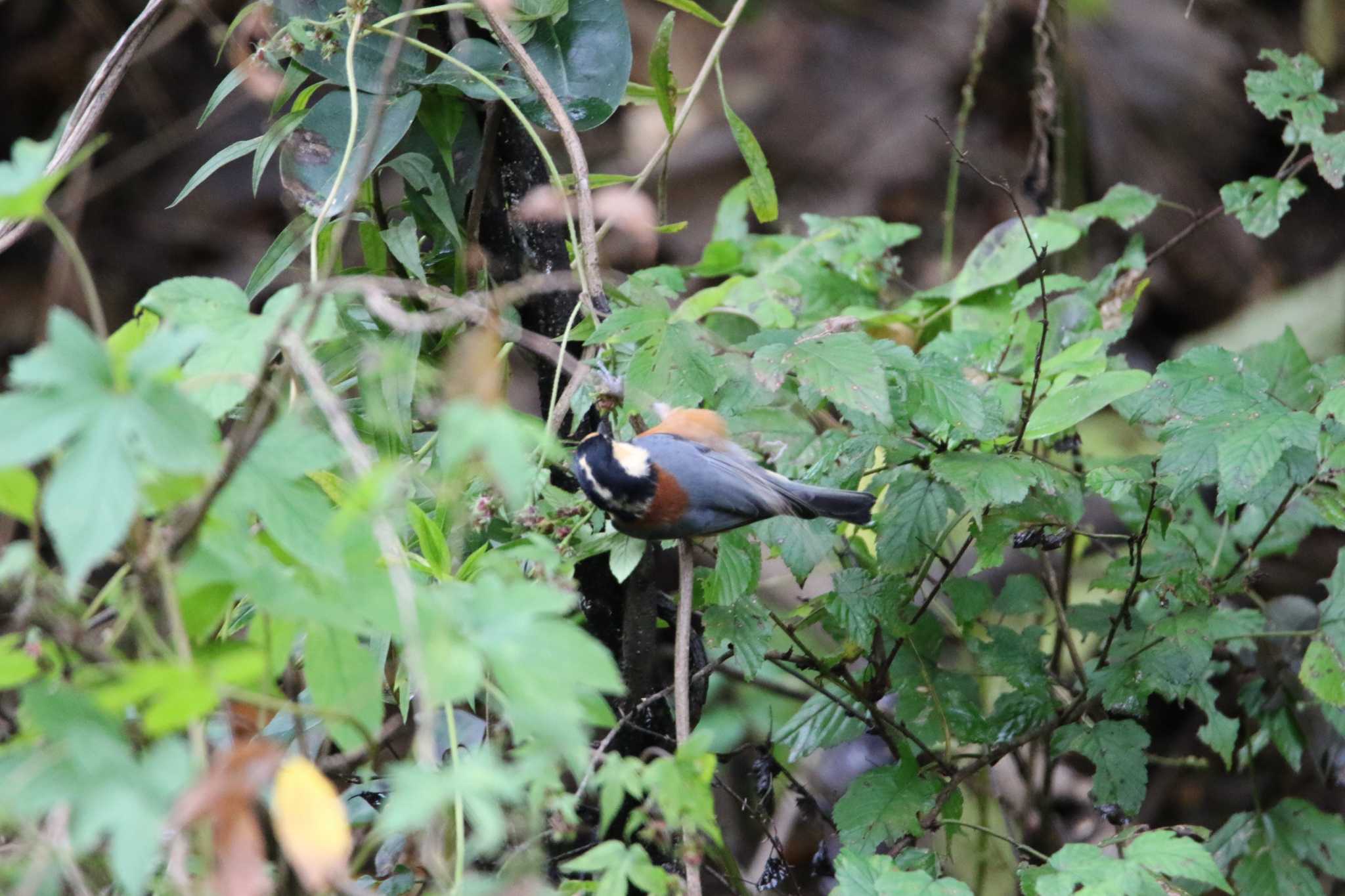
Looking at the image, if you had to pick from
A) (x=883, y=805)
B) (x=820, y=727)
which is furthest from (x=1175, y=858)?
(x=820, y=727)

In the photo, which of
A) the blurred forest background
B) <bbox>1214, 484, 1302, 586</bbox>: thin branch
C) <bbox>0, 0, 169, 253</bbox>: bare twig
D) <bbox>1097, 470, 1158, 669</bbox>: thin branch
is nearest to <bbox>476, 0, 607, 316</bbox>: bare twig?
<bbox>0, 0, 169, 253</bbox>: bare twig

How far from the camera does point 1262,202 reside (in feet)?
7.96

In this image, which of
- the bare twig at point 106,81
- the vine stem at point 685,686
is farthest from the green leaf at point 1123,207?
the bare twig at point 106,81

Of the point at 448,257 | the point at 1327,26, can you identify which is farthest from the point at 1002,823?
the point at 1327,26

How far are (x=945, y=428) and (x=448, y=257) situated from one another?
998mm

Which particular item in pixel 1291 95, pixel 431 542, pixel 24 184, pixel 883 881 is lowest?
pixel 883 881

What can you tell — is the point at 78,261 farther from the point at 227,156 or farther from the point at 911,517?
the point at 911,517

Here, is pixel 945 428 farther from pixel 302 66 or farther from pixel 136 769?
pixel 136 769

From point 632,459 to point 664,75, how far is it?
2.73 ft

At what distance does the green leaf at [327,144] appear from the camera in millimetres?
1945

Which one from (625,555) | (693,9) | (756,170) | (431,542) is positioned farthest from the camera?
(756,170)

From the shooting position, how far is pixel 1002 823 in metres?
2.85

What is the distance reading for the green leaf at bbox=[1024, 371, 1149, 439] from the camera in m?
1.96

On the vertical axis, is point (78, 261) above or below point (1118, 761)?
above
